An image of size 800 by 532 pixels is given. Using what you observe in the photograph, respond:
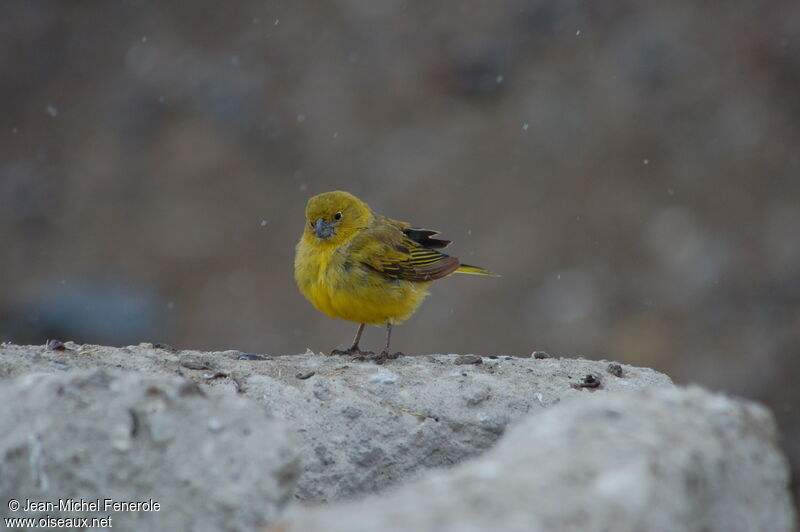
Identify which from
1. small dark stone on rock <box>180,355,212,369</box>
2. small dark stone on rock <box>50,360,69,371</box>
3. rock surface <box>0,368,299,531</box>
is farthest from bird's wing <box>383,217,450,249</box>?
Answer: rock surface <box>0,368,299,531</box>

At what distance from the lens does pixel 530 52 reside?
1555cm

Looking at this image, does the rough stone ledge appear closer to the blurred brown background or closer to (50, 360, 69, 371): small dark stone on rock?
(50, 360, 69, 371): small dark stone on rock

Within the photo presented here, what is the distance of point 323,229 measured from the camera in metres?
6.51

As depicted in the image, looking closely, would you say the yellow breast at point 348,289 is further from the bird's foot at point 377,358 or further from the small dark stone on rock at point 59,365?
the small dark stone on rock at point 59,365

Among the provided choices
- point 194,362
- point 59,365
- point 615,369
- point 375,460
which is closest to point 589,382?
point 615,369

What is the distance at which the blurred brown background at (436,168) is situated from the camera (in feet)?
43.2

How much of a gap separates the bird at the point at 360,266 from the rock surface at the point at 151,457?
270cm

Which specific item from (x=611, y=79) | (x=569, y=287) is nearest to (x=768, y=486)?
(x=569, y=287)

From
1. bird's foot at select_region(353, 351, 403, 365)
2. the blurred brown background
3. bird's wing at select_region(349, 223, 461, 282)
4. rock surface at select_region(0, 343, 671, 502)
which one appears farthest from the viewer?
the blurred brown background

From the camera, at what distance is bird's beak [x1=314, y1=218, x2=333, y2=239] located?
648 centimetres

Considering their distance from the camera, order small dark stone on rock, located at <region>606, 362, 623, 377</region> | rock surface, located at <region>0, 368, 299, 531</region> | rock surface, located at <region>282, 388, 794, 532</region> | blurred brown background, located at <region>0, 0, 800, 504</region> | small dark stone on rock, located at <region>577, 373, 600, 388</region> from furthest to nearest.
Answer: blurred brown background, located at <region>0, 0, 800, 504</region> → small dark stone on rock, located at <region>606, 362, 623, 377</region> → small dark stone on rock, located at <region>577, 373, 600, 388</region> → rock surface, located at <region>0, 368, 299, 531</region> → rock surface, located at <region>282, 388, 794, 532</region>

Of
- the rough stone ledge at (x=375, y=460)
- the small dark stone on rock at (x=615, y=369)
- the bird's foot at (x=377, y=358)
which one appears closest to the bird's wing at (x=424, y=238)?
the bird's foot at (x=377, y=358)

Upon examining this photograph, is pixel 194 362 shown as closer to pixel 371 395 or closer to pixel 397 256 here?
pixel 371 395

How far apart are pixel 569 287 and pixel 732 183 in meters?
2.84
